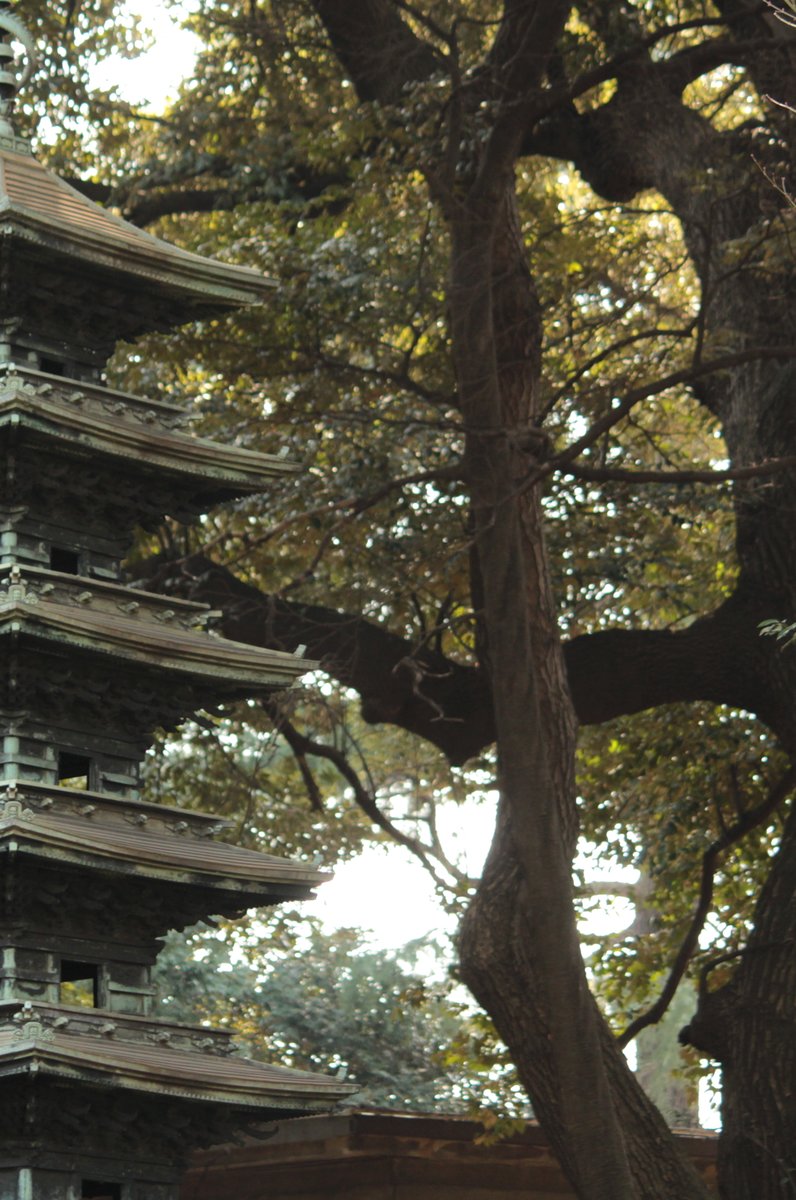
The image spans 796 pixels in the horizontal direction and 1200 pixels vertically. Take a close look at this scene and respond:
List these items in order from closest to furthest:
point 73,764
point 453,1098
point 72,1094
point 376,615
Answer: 1. point 72,1094
2. point 73,764
3. point 376,615
4. point 453,1098

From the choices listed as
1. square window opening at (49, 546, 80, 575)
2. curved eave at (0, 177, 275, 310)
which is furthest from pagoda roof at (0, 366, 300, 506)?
curved eave at (0, 177, 275, 310)

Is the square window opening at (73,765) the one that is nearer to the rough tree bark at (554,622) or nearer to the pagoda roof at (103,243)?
the rough tree bark at (554,622)

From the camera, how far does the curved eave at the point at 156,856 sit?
28.9 ft

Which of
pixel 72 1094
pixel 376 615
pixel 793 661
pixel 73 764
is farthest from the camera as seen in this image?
pixel 376 615

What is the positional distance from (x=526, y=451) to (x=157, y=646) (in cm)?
349

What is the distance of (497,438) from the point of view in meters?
11.3

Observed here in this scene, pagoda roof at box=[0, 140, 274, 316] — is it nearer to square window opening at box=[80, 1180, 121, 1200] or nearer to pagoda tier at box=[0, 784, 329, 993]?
pagoda tier at box=[0, 784, 329, 993]

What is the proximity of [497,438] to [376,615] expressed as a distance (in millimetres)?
4197

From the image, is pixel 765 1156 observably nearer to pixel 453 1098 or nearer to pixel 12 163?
pixel 12 163

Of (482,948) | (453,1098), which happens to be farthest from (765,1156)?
(453,1098)

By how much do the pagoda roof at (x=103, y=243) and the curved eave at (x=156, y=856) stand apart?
11.3 ft

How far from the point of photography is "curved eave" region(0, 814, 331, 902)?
8797 millimetres

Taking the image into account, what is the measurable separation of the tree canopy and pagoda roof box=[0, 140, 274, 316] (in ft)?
5.05

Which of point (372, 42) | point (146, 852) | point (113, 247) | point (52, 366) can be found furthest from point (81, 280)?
point (372, 42)
